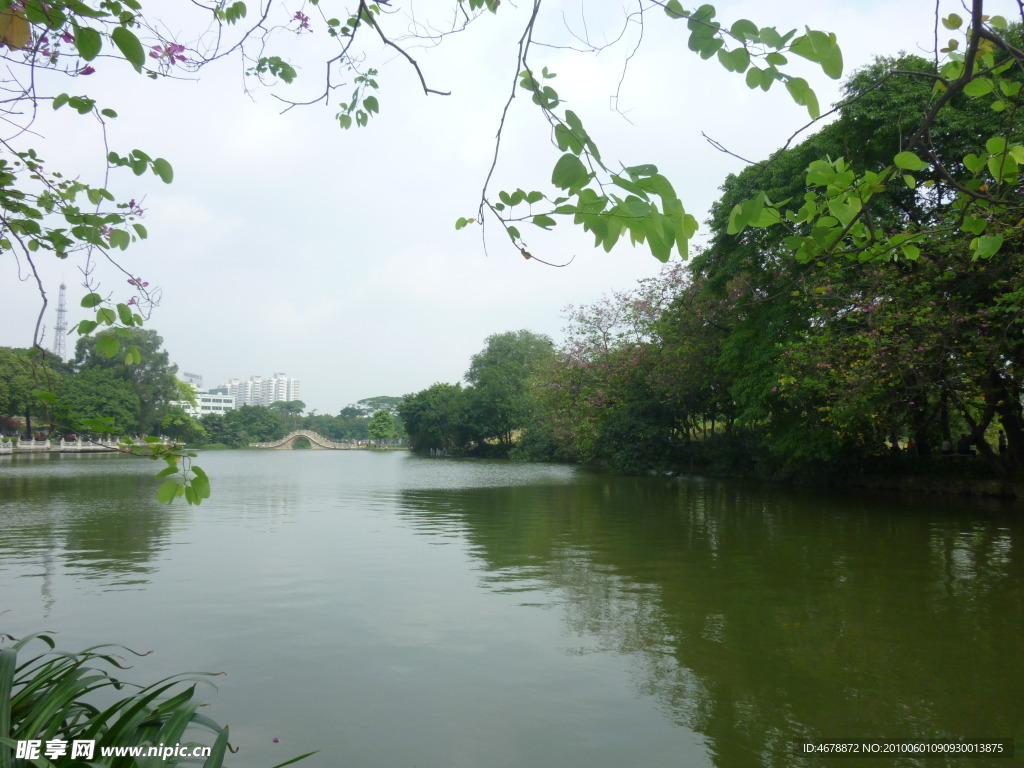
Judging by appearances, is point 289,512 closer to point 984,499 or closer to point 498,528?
point 498,528

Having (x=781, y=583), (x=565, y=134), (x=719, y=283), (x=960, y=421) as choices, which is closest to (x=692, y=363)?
(x=719, y=283)

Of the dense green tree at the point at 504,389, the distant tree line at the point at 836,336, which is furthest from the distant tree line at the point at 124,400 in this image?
the dense green tree at the point at 504,389

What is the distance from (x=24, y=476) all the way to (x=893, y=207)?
26.3 m

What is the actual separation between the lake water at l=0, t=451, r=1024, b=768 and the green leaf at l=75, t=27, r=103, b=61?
3041mm

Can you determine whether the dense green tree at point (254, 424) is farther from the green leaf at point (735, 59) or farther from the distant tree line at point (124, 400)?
the green leaf at point (735, 59)

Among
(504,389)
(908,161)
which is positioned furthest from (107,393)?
(908,161)

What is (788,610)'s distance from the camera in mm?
6059

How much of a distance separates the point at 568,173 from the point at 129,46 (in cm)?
124

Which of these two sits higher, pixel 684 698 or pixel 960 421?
pixel 960 421

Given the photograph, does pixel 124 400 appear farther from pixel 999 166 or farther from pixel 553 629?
pixel 999 166

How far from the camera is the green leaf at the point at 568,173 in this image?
1709 mm

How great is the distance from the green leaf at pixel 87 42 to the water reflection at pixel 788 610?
12.4 ft

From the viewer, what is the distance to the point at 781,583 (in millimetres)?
7145

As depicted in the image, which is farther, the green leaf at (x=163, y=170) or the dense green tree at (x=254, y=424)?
the dense green tree at (x=254, y=424)
